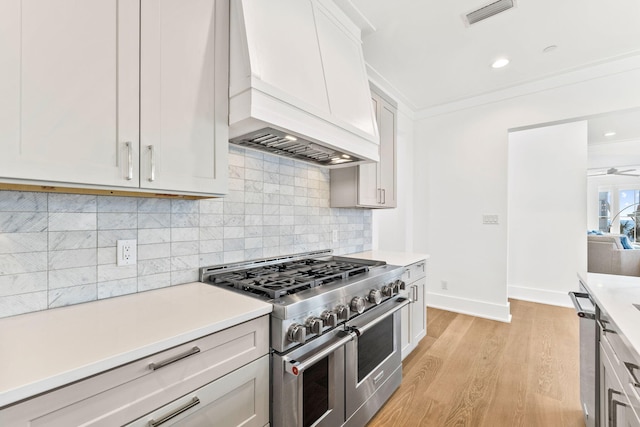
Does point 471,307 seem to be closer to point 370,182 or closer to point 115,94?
point 370,182

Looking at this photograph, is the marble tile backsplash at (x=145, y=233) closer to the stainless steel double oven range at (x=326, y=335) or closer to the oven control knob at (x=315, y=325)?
the stainless steel double oven range at (x=326, y=335)

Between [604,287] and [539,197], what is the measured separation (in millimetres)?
3470

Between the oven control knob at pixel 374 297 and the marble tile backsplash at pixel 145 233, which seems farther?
the oven control knob at pixel 374 297

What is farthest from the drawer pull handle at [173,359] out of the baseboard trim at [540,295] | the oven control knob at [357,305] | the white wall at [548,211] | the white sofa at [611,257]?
the white sofa at [611,257]

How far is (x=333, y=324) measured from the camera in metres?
1.37

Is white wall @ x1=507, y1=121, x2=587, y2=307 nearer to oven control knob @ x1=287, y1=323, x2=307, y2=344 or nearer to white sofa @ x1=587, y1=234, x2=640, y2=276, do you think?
white sofa @ x1=587, y1=234, x2=640, y2=276

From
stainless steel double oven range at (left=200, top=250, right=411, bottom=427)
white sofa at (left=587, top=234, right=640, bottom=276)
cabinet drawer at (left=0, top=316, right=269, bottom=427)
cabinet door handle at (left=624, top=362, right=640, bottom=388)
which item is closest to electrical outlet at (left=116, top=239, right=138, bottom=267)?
stainless steel double oven range at (left=200, top=250, right=411, bottom=427)

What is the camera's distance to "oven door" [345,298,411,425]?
1590 millimetres

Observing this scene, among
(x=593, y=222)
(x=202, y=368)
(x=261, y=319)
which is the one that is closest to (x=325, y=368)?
(x=261, y=319)

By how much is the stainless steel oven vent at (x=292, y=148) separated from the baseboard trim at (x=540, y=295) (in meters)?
3.99

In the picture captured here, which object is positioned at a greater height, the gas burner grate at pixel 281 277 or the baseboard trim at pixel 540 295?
the gas burner grate at pixel 281 277

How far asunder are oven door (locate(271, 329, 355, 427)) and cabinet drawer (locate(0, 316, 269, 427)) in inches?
7.3

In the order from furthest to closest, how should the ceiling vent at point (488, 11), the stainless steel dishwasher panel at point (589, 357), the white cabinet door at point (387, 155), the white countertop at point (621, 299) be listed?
the white cabinet door at point (387, 155), the ceiling vent at point (488, 11), the stainless steel dishwasher panel at point (589, 357), the white countertop at point (621, 299)

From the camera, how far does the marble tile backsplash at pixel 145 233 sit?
3.61 ft
